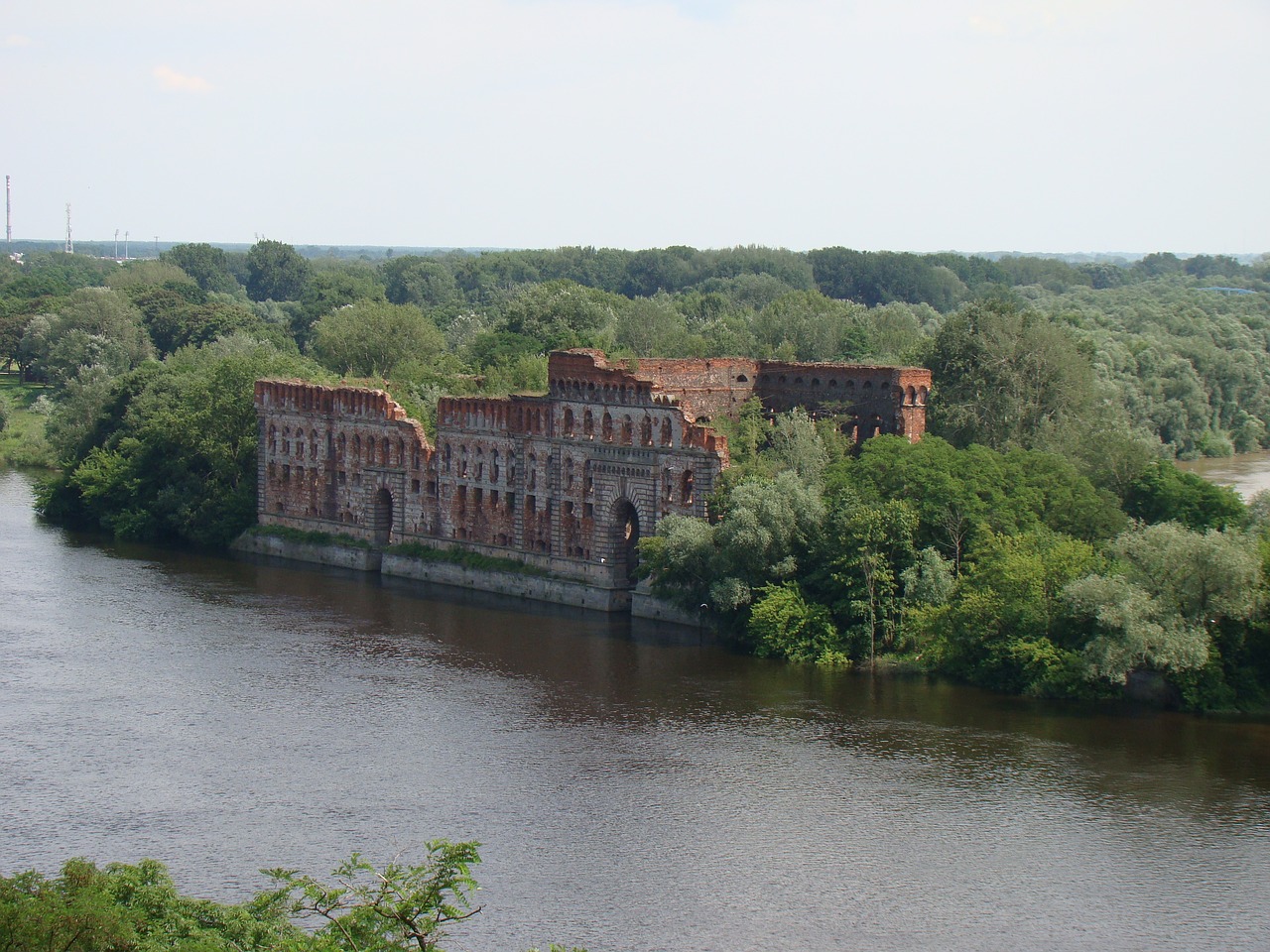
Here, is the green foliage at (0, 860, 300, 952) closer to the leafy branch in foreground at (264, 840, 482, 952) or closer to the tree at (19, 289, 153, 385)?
the leafy branch in foreground at (264, 840, 482, 952)

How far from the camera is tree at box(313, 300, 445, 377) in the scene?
112 m

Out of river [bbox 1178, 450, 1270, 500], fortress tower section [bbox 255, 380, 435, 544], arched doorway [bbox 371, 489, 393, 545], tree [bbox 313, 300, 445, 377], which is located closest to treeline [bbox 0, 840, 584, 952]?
fortress tower section [bbox 255, 380, 435, 544]

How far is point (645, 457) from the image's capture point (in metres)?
68.0

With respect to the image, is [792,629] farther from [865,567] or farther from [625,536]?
[625,536]

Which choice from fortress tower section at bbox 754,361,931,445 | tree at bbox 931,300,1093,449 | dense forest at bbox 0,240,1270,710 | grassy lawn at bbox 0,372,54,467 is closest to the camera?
dense forest at bbox 0,240,1270,710

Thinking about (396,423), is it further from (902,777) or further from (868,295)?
(868,295)

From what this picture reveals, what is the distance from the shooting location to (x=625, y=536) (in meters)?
70.3

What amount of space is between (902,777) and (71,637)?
31.6 metres

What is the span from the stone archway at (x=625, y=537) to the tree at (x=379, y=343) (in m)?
43.8

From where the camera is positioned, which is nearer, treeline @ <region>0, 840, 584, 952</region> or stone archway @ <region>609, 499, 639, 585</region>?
treeline @ <region>0, 840, 584, 952</region>

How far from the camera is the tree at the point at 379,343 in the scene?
112 meters

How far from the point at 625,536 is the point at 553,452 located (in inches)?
187

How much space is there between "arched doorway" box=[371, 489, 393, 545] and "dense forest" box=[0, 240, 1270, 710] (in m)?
5.16

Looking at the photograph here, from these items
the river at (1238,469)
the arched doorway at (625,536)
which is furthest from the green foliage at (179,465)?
the river at (1238,469)
